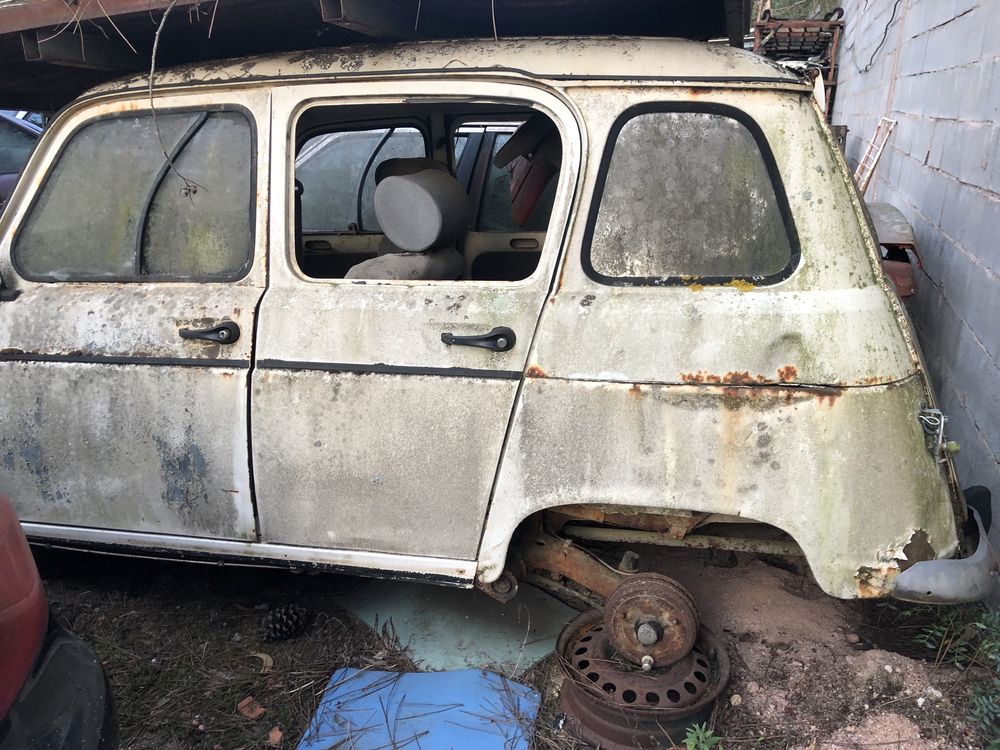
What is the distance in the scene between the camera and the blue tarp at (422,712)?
2.39 metres

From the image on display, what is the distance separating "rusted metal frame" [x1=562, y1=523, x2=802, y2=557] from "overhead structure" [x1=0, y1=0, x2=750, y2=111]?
165cm

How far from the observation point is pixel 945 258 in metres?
3.56

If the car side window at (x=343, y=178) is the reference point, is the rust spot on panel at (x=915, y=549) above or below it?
below

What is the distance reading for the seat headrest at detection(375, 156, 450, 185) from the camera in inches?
132

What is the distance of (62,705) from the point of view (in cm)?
166

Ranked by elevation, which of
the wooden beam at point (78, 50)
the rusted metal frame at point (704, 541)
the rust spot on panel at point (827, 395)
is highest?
the wooden beam at point (78, 50)

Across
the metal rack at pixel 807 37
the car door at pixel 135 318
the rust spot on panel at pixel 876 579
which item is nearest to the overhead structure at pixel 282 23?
the car door at pixel 135 318

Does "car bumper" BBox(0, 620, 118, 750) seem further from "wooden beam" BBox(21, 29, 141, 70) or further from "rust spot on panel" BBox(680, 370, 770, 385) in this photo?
"wooden beam" BBox(21, 29, 141, 70)

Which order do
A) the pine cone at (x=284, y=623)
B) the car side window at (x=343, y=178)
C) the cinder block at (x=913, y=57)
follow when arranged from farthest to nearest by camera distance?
the cinder block at (x=913, y=57) < the car side window at (x=343, y=178) < the pine cone at (x=284, y=623)

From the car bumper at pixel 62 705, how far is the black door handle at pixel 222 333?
3.16 ft

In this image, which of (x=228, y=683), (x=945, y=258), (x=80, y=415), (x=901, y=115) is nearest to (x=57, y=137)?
(x=80, y=415)

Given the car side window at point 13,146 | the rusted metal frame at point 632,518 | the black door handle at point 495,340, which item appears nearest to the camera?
the black door handle at point 495,340

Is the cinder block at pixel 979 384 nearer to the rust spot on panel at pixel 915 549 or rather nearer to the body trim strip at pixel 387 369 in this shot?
the rust spot on panel at pixel 915 549

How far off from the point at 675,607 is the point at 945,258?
240 cm
